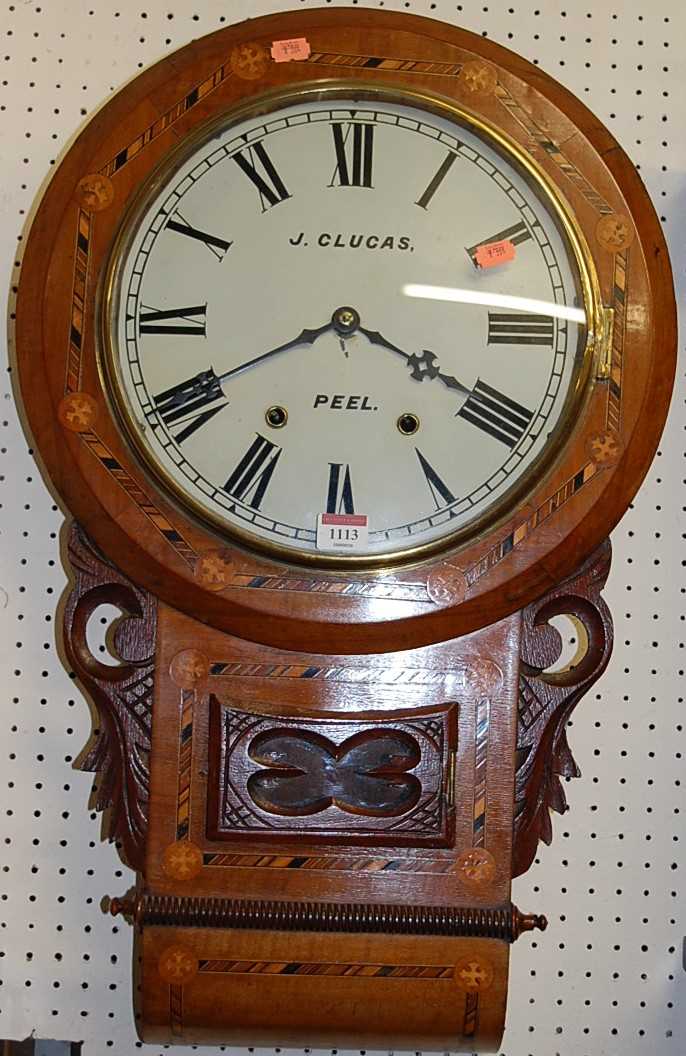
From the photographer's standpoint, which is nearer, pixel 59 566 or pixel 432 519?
pixel 432 519

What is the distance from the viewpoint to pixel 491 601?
118 cm

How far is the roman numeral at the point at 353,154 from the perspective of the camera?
1224 mm

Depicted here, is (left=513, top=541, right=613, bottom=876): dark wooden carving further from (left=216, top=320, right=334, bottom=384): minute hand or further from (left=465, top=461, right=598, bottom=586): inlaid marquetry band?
(left=216, top=320, right=334, bottom=384): minute hand

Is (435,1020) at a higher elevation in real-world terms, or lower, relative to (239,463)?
lower

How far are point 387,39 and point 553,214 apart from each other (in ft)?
0.78

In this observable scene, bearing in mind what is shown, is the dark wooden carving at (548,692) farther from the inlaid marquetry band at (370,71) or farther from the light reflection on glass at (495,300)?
the light reflection on glass at (495,300)

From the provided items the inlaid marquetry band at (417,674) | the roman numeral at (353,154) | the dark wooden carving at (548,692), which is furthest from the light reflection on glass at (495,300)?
the inlaid marquetry band at (417,674)

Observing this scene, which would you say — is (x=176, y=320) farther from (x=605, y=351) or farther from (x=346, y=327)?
(x=605, y=351)

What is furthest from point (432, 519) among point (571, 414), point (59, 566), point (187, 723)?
point (59, 566)

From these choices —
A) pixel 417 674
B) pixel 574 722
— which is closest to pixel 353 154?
pixel 417 674

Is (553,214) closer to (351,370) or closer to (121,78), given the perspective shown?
(351,370)

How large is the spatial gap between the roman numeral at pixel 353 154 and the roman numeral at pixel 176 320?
180mm

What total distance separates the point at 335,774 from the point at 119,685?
Answer: 0.22 m

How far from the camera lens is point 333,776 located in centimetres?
119
